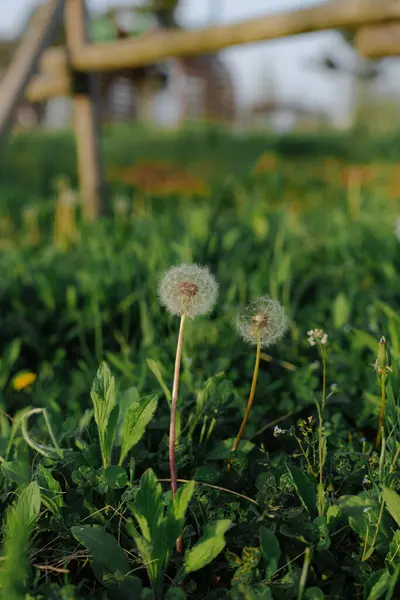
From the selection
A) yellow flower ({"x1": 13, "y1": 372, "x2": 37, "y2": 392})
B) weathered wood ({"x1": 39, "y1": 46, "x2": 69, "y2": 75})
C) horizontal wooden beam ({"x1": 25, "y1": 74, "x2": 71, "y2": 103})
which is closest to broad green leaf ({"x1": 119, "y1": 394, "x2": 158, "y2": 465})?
yellow flower ({"x1": 13, "y1": 372, "x2": 37, "y2": 392})

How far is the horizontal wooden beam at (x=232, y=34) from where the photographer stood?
296 cm

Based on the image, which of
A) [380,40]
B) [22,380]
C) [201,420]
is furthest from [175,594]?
[380,40]

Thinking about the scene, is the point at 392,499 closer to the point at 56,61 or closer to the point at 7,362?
the point at 7,362

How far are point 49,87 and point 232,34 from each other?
1485mm

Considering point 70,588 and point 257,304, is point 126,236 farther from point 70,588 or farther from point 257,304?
point 70,588

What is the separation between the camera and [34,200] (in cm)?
540

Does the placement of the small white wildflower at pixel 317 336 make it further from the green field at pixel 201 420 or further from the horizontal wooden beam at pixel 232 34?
the horizontal wooden beam at pixel 232 34

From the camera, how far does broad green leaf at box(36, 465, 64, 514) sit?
116 centimetres

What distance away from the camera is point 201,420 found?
1.45m

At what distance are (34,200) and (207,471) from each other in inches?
179

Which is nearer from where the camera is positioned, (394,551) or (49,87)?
(394,551)

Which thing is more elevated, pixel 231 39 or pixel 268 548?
pixel 231 39

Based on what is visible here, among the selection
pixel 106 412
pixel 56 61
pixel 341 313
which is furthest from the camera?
pixel 56 61

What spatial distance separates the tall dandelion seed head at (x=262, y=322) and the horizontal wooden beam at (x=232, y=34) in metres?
2.28
